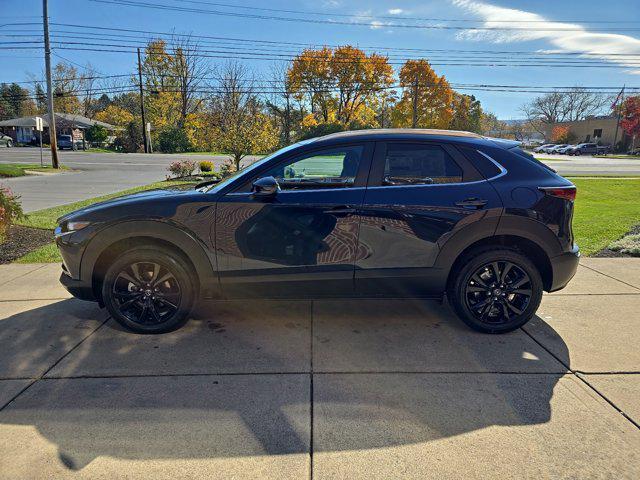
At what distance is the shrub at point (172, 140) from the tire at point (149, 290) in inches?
1805

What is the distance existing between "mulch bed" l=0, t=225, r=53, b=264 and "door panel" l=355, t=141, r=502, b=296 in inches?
219

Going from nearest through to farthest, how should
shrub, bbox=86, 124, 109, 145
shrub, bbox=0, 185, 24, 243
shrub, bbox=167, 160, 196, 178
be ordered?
shrub, bbox=0, 185, 24, 243
shrub, bbox=167, 160, 196, 178
shrub, bbox=86, 124, 109, 145

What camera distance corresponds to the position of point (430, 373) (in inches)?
124

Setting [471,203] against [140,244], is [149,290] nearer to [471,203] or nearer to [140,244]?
[140,244]

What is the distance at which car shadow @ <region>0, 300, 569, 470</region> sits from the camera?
2.44m

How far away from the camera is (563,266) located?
3668 millimetres

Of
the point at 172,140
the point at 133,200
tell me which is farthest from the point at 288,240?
the point at 172,140

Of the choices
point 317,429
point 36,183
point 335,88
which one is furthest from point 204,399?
point 335,88

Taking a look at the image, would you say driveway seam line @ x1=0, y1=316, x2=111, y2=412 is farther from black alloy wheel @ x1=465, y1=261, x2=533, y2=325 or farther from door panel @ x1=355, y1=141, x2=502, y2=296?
black alloy wheel @ x1=465, y1=261, x2=533, y2=325

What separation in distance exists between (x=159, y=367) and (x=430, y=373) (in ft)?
6.67

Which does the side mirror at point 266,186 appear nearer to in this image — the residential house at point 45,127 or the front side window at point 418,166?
the front side window at point 418,166

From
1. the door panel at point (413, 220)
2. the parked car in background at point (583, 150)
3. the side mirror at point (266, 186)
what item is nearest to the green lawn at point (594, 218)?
the side mirror at point (266, 186)

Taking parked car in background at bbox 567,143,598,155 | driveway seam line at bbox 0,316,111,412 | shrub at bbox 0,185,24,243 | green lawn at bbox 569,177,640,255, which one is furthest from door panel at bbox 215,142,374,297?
parked car in background at bbox 567,143,598,155

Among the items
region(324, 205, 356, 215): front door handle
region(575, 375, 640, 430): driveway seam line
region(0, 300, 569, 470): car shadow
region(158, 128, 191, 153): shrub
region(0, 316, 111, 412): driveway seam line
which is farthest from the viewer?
region(158, 128, 191, 153): shrub
